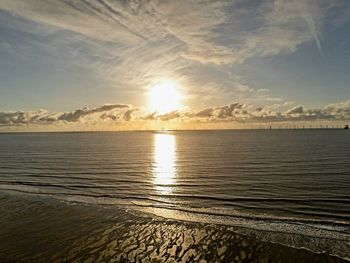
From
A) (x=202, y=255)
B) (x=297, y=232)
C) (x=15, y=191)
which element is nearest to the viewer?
(x=202, y=255)

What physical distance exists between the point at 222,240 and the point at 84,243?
322 inches

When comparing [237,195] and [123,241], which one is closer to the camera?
[123,241]

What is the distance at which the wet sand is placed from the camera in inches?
574

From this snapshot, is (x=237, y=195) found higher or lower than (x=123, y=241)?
lower

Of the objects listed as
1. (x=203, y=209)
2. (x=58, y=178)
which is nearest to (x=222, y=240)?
(x=203, y=209)

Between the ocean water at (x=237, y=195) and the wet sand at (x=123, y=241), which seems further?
the ocean water at (x=237, y=195)

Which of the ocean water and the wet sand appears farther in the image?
the ocean water

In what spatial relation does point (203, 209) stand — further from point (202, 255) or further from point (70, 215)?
point (70, 215)

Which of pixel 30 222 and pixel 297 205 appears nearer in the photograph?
pixel 30 222

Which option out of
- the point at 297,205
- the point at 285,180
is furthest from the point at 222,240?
the point at 285,180

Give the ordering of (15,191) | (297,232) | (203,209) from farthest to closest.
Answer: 1. (15,191)
2. (203,209)
3. (297,232)

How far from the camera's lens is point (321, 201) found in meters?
25.3

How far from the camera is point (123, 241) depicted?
1675cm

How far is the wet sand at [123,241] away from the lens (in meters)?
14.6
